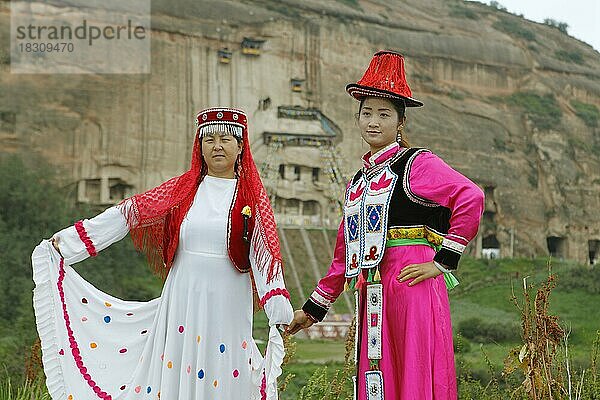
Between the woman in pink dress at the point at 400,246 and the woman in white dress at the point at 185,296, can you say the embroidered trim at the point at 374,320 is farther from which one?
the woman in white dress at the point at 185,296

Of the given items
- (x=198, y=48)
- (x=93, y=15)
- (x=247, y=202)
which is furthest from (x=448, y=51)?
(x=247, y=202)

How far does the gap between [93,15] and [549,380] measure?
86.2 ft

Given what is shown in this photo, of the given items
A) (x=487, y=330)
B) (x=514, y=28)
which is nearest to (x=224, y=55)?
(x=514, y=28)

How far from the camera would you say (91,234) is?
3.83 m

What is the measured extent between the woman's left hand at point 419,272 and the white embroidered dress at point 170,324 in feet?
2.13

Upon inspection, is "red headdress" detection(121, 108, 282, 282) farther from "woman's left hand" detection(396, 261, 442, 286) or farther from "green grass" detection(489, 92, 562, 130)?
"green grass" detection(489, 92, 562, 130)

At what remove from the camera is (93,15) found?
27.4 metres

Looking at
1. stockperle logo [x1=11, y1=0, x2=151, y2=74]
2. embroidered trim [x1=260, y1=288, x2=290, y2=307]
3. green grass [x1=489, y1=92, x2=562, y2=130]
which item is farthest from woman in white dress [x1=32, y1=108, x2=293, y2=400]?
green grass [x1=489, y1=92, x2=562, y2=130]

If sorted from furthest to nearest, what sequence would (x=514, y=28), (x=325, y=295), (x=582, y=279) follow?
(x=514, y=28)
(x=582, y=279)
(x=325, y=295)

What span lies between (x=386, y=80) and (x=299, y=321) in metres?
1.05

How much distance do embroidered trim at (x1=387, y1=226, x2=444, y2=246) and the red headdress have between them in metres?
0.63

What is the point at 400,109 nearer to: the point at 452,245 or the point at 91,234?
the point at 452,245

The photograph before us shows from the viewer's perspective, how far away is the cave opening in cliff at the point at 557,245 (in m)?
33.1

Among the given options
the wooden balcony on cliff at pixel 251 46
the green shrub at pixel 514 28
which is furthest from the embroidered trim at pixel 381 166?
the green shrub at pixel 514 28
